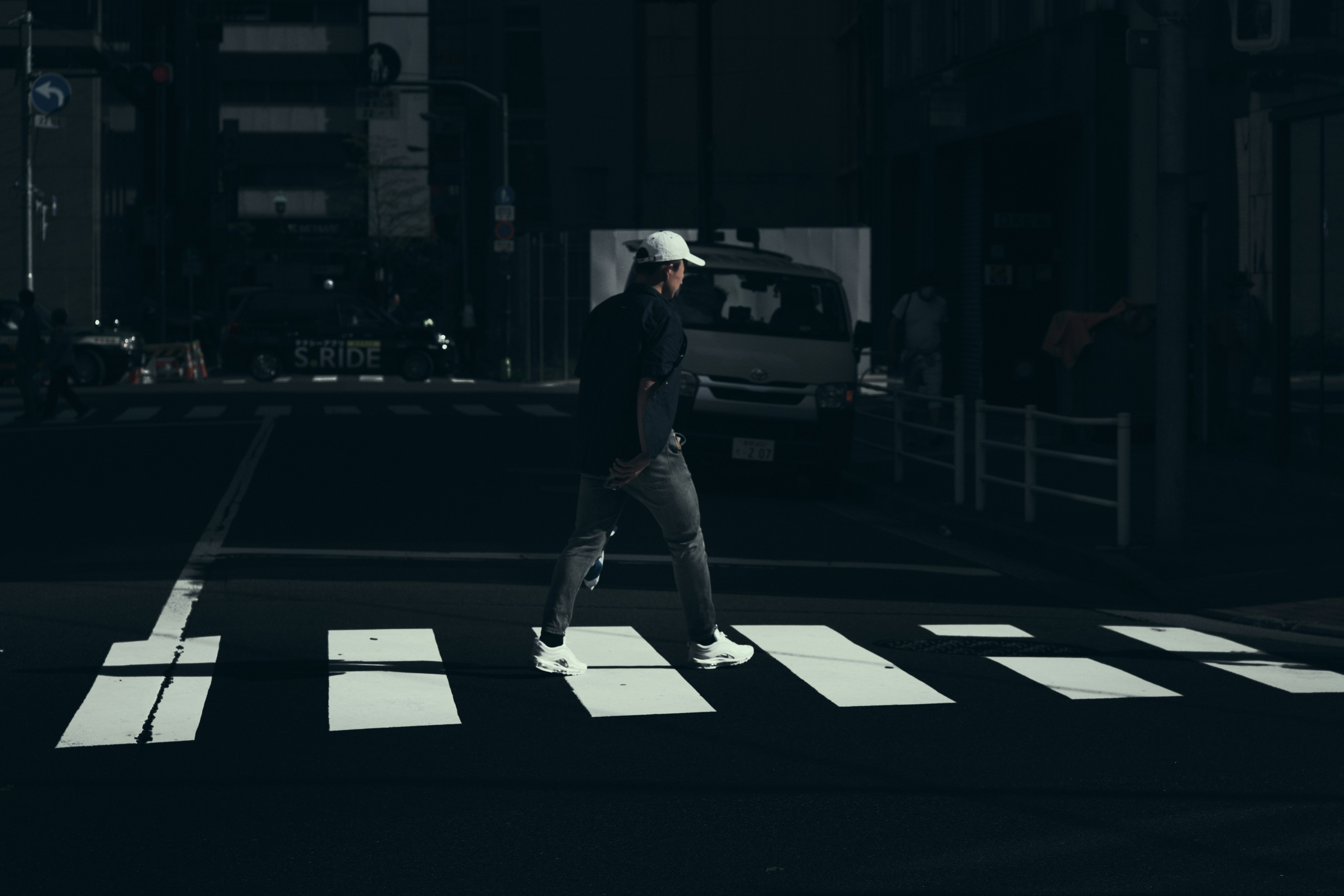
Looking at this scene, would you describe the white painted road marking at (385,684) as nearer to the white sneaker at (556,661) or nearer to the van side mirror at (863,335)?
the white sneaker at (556,661)

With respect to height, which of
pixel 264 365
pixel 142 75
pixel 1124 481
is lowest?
pixel 1124 481

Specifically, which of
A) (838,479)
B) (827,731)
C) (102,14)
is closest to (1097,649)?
(827,731)

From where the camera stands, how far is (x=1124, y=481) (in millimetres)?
11820

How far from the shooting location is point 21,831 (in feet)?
17.1

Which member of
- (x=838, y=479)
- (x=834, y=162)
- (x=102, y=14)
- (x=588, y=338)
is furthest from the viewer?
(x=102, y=14)

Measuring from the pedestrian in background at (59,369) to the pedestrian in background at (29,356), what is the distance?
207 millimetres

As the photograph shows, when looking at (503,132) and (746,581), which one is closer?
(746,581)

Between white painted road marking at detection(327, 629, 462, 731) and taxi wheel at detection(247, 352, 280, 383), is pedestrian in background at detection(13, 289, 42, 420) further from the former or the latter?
white painted road marking at detection(327, 629, 462, 731)

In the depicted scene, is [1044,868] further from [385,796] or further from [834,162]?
[834,162]

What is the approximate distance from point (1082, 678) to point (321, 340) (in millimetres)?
31155

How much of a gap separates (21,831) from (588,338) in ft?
10.7

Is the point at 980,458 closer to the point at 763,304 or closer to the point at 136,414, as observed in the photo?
A: the point at 763,304

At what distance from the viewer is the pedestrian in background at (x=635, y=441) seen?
7449mm

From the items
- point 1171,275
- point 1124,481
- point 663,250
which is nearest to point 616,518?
point 663,250
